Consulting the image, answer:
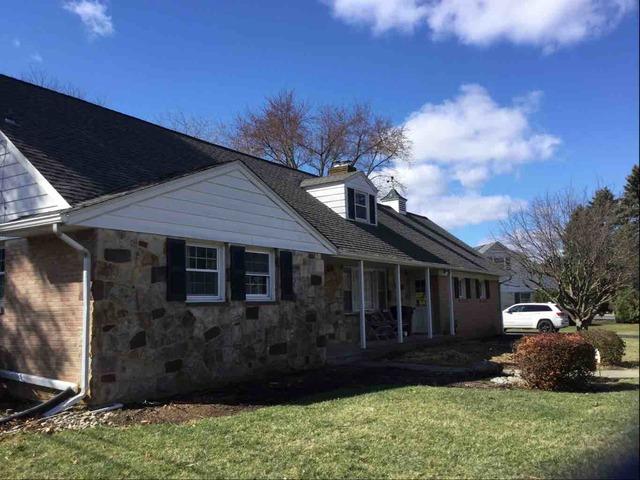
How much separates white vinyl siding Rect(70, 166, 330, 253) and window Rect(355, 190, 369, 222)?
272 inches

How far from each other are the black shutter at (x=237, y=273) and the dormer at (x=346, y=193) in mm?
8129

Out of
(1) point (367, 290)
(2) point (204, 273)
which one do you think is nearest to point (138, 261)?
(2) point (204, 273)

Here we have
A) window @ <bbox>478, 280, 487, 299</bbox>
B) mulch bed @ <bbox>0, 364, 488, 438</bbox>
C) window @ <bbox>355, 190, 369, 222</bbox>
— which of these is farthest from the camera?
window @ <bbox>478, 280, 487, 299</bbox>

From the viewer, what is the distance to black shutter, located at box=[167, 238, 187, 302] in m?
9.73

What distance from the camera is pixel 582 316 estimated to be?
15.3 m

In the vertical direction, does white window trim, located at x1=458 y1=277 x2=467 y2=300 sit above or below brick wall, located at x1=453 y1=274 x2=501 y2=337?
above

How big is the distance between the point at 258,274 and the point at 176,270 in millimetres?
2321

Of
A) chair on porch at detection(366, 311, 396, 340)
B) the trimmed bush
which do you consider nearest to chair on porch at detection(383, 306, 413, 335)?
chair on porch at detection(366, 311, 396, 340)

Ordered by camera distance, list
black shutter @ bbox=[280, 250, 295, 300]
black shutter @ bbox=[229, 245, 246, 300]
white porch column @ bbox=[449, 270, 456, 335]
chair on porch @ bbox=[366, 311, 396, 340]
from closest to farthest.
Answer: black shutter @ bbox=[229, 245, 246, 300] < black shutter @ bbox=[280, 250, 295, 300] < chair on porch @ bbox=[366, 311, 396, 340] < white porch column @ bbox=[449, 270, 456, 335]

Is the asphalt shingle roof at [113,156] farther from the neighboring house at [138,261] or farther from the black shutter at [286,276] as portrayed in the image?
the black shutter at [286,276]

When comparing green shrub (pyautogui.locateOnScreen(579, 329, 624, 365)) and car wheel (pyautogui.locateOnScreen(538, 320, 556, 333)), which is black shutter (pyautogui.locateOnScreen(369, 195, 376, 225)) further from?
car wheel (pyautogui.locateOnScreen(538, 320, 556, 333))

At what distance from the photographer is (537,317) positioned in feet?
99.9

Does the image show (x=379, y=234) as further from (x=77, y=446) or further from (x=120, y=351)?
(x=77, y=446)

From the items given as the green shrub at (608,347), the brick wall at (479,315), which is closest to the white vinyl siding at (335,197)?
the brick wall at (479,315)
